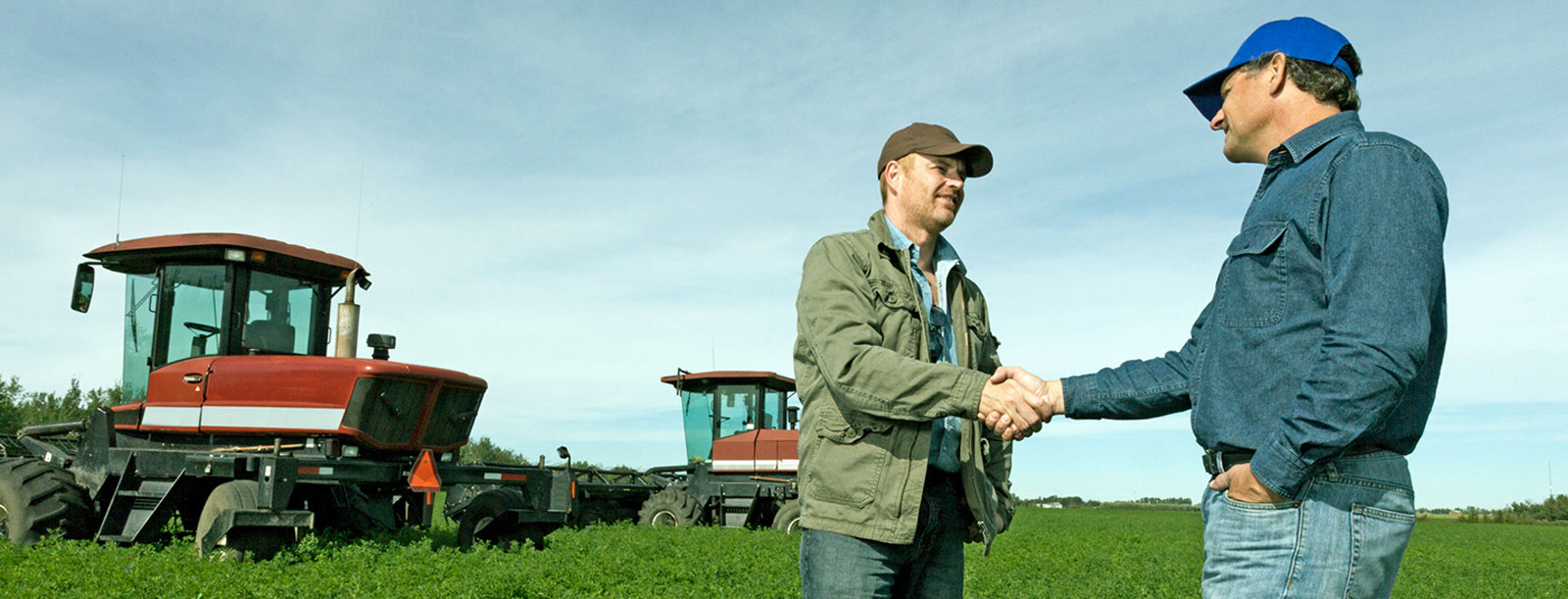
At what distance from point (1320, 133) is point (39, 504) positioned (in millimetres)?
10520

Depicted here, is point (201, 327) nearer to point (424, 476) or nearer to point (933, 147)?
point (424, 476)

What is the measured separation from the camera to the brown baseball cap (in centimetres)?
308

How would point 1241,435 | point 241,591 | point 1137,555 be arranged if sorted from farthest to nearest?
point 1137,555, point 241,591, point 1241,435

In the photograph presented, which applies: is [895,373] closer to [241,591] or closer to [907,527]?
[907,527]

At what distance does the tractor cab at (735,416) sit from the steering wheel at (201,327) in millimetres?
8677

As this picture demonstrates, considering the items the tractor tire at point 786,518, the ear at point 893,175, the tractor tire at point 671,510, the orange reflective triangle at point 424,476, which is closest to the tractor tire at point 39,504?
the orange reflective triangle at point 424,476

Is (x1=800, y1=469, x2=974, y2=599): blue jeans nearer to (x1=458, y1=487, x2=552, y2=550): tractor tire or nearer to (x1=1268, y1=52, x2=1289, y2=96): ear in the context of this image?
(x1=1268, y1=52, x2=1289, y2=96): ear

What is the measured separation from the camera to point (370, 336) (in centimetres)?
998

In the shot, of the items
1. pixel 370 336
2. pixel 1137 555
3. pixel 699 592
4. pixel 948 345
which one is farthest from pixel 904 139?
pixel 1137 555

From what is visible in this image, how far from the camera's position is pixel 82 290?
366 inches

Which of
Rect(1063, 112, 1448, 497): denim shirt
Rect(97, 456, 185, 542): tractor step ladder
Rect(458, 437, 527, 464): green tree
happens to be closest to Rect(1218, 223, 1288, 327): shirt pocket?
Rect(1063, 112, 1448, 497): denim shirt

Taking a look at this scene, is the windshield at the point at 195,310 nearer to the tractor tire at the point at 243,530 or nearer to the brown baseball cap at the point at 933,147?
the tractor tire at the point at 243,530

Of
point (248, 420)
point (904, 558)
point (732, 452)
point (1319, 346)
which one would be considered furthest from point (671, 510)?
point (1319, 346)

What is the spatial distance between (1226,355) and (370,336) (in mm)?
9183
